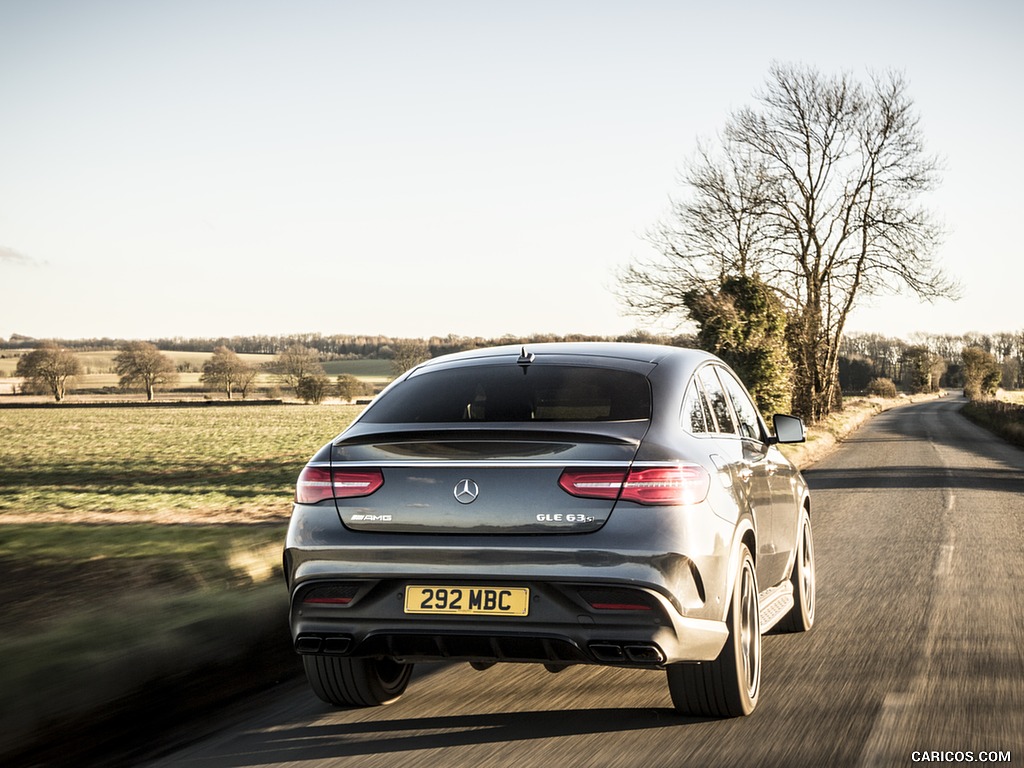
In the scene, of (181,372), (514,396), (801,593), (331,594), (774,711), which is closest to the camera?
(331,594)

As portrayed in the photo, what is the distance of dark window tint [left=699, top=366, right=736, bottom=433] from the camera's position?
5188 millimetres

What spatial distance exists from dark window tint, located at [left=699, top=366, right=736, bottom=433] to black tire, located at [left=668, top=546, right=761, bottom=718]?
812 mm

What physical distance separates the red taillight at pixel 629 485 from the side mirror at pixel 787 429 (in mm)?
2288

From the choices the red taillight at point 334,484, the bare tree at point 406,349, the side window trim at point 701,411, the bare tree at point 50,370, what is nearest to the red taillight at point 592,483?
the side window trim at point 701,411

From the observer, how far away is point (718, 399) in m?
5.37

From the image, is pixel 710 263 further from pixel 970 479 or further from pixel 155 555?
pixel 155 555

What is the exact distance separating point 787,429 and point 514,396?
223 cm

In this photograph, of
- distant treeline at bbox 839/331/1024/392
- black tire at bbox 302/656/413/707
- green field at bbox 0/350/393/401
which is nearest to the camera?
black tire at bbox 302/656/413/707

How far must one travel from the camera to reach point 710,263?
33000mm

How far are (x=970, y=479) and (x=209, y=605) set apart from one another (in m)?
16.0

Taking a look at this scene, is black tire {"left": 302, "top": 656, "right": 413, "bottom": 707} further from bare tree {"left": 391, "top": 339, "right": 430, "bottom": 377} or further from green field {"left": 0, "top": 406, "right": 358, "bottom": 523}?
bare tree {"left": 391, "top": 339, "right": 430, "bottom": 377}

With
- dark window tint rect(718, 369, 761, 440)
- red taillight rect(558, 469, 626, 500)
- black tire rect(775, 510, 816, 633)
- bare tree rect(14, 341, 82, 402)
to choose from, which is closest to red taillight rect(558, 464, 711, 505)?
red taillight rect(558, 469, 626, 500)

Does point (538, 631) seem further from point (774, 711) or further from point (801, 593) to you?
point (801, 593)

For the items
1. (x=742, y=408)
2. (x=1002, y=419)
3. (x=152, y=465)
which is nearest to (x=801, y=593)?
(x=742, y=408)
